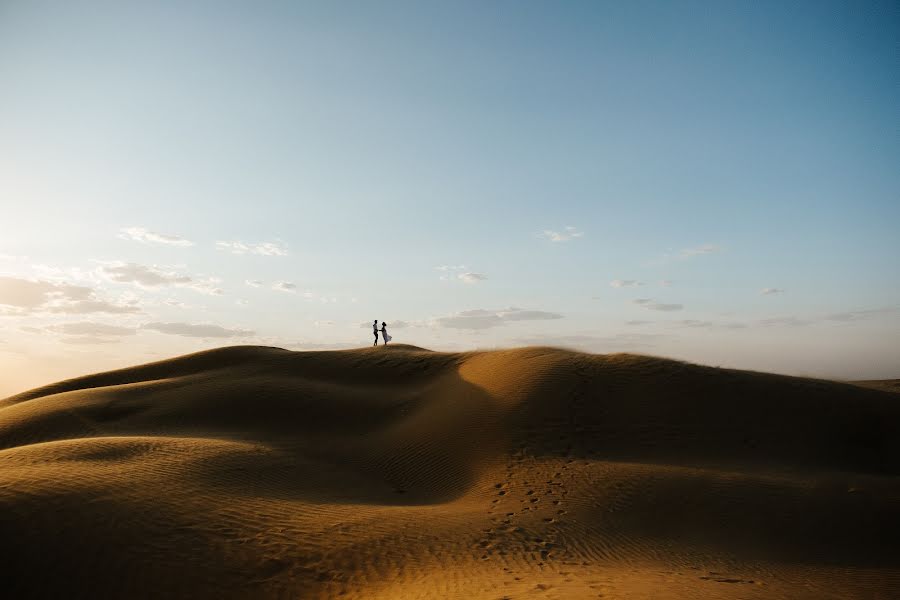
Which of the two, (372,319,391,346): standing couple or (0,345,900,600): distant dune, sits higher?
(372,319,391,346): standing couple

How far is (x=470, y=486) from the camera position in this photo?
1600 centimetres

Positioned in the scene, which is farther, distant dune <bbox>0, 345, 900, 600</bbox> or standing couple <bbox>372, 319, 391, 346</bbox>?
standing couple <bbox>372, 319, 391, 346</bbox>

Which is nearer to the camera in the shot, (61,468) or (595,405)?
(61,468)

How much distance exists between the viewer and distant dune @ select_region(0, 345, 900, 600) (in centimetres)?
938

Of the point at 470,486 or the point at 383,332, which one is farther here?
the point at 383,332

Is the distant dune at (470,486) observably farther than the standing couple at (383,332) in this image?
No

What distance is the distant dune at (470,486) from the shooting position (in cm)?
938

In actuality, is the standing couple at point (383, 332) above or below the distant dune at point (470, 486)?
above

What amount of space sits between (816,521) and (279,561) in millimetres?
13482

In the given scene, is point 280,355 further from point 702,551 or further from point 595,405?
point 702,551

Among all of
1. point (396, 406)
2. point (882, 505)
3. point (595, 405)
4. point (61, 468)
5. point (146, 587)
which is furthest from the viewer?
point (396, 406)

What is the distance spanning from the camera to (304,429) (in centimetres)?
2134

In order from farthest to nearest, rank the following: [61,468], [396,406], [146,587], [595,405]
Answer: [396,406] < [595,405] < [61,468] < [146,587]

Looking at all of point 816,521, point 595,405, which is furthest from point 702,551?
point 595,405
